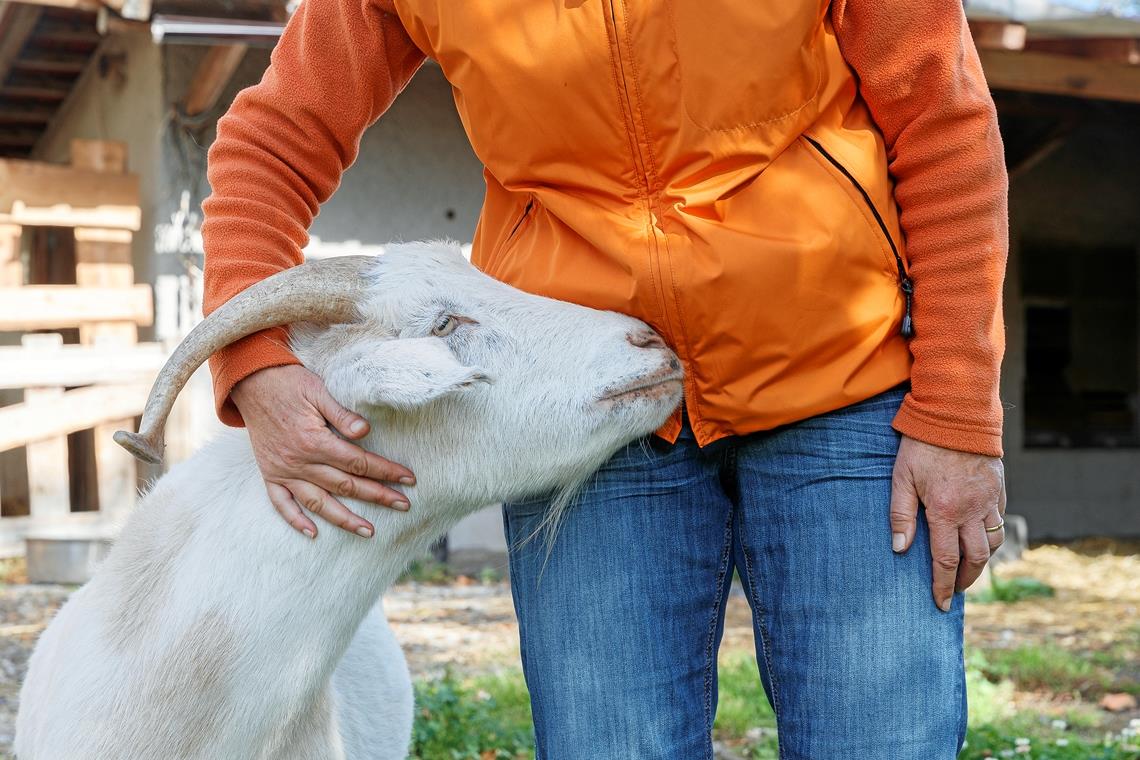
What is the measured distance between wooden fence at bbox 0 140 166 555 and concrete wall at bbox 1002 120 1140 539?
7.24 meters

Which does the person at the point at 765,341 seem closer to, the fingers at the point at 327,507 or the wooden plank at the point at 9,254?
the fingers at the point at 327,507

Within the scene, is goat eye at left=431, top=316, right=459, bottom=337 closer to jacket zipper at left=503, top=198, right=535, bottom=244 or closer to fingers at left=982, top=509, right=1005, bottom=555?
jacket zipper at left=503, top=198, right=535, bottom=244

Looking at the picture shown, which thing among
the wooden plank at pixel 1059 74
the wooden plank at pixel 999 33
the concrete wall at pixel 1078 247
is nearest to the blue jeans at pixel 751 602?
the wooden plank at pixel 999 33

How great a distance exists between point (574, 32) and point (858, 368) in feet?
2.25

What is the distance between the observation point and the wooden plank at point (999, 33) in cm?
667

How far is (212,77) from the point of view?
7117 millimetres

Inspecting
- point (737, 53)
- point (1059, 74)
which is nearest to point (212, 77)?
point (1059, 74)

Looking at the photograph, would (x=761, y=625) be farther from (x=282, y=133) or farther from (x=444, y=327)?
(x=282, y=133)

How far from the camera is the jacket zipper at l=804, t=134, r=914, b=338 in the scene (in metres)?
1.88

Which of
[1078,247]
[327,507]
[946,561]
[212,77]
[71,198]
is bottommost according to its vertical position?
[946,561]

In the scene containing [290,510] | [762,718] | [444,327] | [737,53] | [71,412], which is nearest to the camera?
[737,53]

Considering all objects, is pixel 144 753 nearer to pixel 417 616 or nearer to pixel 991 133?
pixel 991 133

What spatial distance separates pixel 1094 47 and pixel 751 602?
6346mm

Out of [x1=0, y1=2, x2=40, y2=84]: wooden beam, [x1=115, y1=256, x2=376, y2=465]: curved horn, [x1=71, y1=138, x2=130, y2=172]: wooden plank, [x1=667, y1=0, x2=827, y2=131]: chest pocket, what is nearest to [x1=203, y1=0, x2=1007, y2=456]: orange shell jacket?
[x1=667, y1=0, x2=827, y2=131]: chest pocket
